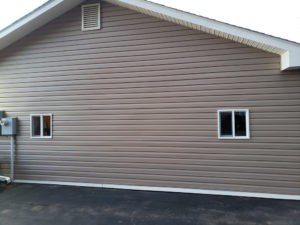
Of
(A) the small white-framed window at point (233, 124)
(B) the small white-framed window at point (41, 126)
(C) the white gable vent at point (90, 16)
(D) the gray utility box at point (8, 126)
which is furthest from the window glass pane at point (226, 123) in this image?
(D) the gray utility box at point (8, 126)

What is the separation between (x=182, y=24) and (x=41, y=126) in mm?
4133

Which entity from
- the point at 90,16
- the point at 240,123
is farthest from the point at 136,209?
the point at 90,16

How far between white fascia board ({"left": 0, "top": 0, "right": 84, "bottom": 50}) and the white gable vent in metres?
0.24

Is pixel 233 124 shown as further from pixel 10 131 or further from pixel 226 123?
pixel 10 131

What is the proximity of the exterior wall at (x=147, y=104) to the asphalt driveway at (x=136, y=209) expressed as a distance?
419 mm

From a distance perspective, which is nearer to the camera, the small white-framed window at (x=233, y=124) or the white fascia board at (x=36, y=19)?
the small white-framed window at (x=233, y=124)

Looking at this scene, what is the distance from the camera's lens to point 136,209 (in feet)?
12.8

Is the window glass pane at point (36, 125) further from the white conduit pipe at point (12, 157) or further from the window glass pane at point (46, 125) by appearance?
the white conduit pipe at point (12, 157)

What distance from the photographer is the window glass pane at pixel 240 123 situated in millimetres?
4488

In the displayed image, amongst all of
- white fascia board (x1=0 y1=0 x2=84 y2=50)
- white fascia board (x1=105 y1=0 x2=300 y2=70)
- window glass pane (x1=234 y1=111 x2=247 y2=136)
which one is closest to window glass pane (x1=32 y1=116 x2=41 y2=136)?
white fascia board (x1=0 y1=0 x2=84 y2=50)

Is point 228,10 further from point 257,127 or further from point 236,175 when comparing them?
point 236,175

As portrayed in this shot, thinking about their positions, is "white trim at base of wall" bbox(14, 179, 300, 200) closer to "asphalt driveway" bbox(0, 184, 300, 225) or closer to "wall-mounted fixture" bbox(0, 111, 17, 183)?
"asphalt driveway" bbox(0, 184, 300, 225)

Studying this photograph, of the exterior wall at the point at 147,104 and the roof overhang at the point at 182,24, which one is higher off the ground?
the roof overhang at the point at 182,24

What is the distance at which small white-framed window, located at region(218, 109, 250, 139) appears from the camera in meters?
4.46
